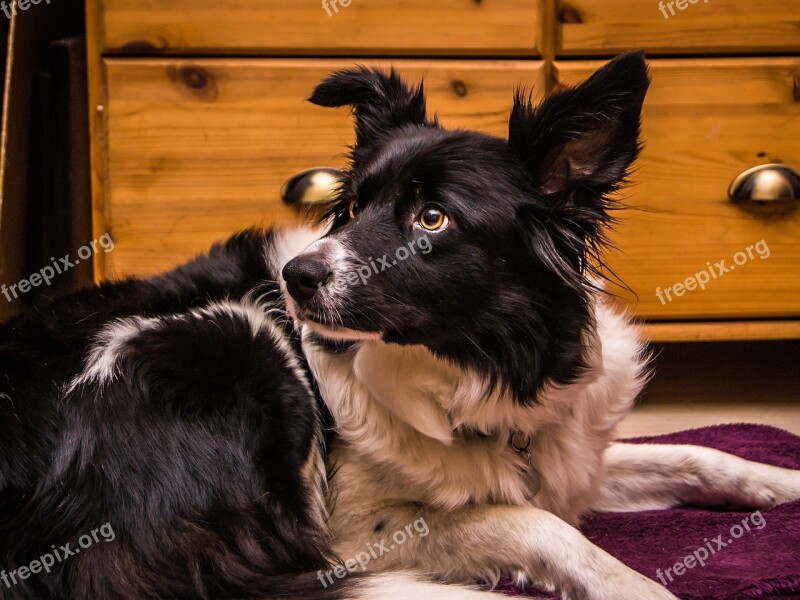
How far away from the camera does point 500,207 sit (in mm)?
1405

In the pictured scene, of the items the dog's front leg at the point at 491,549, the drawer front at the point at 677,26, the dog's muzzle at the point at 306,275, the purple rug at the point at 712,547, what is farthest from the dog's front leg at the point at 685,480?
the drawer front at the point at 677,26

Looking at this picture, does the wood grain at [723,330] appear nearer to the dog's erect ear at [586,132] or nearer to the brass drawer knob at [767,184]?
the brass drawer knob at [767,184]

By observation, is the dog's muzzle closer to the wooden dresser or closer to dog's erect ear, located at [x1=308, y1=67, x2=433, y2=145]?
dog's erect ear, located at [x1=308, y1=67, x2=433, y2=145]

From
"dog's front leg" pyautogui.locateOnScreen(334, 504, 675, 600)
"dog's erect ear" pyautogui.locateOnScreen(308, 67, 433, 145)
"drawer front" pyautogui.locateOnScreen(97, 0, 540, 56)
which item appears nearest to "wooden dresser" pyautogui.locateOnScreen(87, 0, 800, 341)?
"drawer front" pyautogui.locateOnScreen(97, 0, 540, 56)

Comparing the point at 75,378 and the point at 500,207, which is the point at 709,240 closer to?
the point at 500,207

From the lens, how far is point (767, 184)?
2.27 m

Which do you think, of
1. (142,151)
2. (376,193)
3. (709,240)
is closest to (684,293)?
(709,240)

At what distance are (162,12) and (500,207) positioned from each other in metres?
1.36

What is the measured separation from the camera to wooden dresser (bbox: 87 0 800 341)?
2.26m

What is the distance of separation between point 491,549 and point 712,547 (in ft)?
1.61

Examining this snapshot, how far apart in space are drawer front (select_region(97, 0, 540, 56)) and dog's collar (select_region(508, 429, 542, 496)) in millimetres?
1280

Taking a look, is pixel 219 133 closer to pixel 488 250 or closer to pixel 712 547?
pixel 488 250

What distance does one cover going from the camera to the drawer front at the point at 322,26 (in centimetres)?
223

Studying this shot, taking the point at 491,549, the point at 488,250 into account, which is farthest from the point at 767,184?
the point at 491,549
